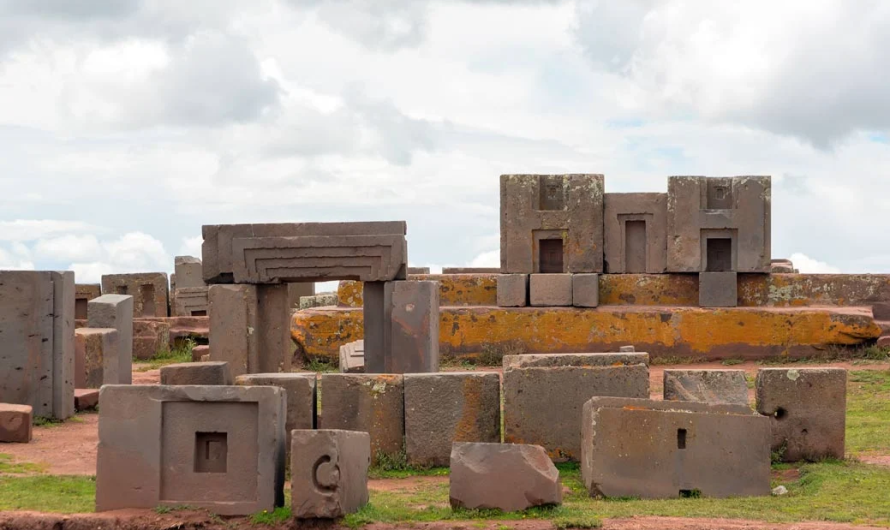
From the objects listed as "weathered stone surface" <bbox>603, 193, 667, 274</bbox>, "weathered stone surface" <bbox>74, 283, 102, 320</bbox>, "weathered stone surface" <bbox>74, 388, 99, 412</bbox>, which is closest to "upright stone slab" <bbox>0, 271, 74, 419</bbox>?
"weathered stone surface" <bbox>74, 388, 99, 412</bbox>

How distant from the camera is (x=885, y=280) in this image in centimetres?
2098

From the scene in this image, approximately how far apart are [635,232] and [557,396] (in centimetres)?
1006

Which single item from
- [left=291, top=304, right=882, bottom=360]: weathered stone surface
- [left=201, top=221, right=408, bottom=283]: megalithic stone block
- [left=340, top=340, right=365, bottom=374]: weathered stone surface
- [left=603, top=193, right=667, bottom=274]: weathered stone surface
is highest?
[left=603, top=193, right=667, bottom=274]: weathered stone surface

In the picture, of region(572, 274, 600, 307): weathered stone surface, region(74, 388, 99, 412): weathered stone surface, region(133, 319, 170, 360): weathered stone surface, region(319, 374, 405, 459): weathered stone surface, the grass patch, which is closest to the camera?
the grass patch

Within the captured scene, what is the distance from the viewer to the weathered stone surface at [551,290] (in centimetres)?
2078

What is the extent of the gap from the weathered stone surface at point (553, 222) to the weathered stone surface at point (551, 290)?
1.49 feet

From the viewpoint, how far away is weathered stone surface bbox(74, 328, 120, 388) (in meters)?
16.7

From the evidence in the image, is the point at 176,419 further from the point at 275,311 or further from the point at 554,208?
the point at 554,208

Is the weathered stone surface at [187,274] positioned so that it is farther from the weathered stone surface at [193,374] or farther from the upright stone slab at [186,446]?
the upright stone slab at [186,446]

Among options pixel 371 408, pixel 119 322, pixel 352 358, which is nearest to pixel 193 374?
pixel 371 408

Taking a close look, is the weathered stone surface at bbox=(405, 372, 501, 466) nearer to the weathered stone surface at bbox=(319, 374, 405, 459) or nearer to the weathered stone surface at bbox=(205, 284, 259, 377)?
the weathered stone surface at bbox=(319, 374, 405, 459)

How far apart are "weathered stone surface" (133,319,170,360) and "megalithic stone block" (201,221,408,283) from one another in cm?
938

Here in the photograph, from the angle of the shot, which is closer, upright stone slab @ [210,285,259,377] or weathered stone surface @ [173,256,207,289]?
upright stone slab @ [210,285,259,377]

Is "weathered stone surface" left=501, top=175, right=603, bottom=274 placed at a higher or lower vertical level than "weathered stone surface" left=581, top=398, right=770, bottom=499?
higher
